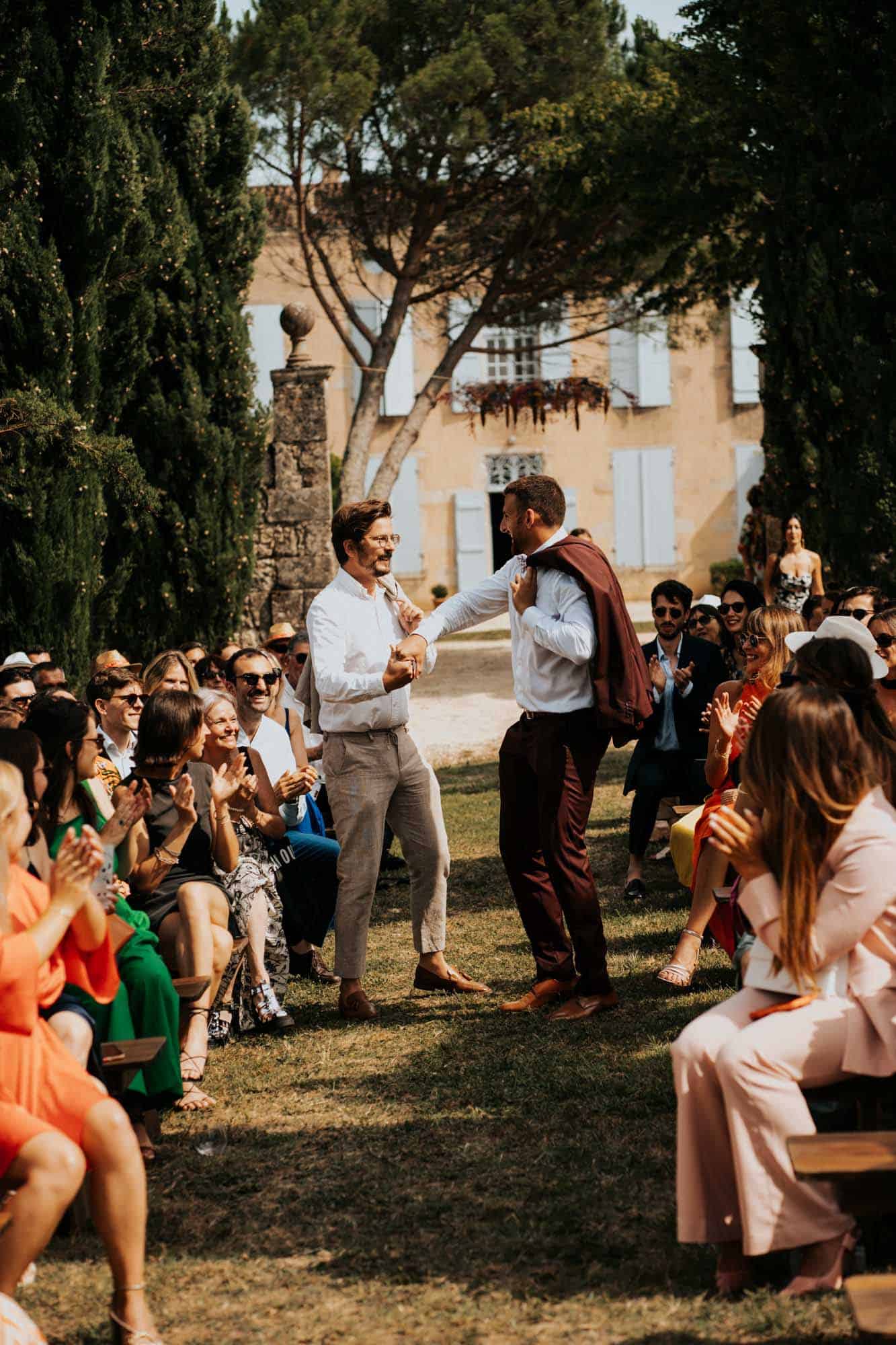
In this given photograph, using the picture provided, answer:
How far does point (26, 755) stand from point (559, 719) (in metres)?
2.08

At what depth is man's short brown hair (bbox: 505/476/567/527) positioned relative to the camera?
5.47 metres

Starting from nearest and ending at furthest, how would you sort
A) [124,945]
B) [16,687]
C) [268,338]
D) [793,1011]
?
[793,1011]
[124,945]
[16,687]
[268,338]

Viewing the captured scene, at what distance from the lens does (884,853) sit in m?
3.22

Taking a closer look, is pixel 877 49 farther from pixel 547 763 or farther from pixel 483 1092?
pixel 483 1092

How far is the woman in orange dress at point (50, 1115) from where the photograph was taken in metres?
2.93

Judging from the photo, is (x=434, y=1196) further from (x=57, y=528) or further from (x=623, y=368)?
(x=623, y=368)

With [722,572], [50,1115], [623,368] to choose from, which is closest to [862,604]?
[50,1115]

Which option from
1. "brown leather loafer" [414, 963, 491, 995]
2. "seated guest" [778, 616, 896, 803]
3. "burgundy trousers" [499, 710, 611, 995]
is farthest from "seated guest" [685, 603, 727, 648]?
"seated guest" [778, 616, 896, 803]

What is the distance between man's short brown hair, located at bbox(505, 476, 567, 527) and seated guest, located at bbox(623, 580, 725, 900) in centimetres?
195

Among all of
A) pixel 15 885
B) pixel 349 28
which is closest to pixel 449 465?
pixel 349 28

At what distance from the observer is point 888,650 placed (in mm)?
5488

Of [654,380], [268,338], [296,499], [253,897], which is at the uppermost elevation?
[268,338]

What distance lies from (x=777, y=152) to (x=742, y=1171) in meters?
10.5

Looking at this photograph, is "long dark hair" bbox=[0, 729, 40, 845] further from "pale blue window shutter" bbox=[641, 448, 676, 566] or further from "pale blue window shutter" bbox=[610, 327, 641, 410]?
"pale blue window shutter" bbox=[641, 448, 676, 566]
